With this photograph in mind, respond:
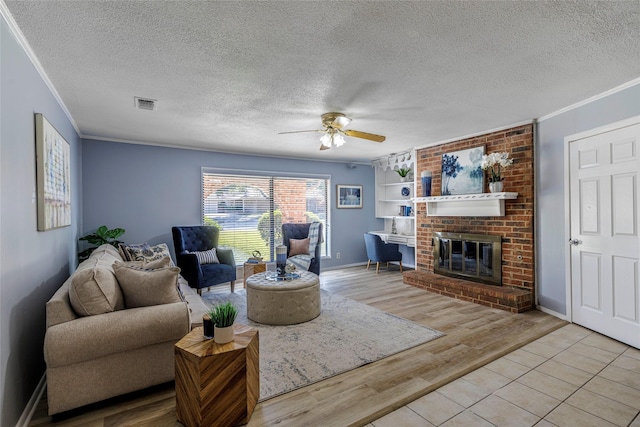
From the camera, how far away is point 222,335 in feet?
6.09

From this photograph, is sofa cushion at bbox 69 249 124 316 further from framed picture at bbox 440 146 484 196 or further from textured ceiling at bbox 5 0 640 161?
framed picture at bbox 440 146 484 196

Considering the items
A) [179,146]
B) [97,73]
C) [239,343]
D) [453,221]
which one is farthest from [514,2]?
[179,146]

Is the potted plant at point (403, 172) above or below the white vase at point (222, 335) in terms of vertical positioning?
above

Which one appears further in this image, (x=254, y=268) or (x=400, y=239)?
(x=400, y=239)

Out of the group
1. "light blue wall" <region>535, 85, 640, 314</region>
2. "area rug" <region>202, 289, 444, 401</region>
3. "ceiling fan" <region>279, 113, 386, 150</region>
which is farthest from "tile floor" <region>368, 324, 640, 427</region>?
"ceiling fan" <region>279, 113, 386, 150</region>

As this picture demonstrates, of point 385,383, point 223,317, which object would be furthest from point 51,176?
point 385,383

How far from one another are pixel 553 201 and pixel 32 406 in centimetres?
503

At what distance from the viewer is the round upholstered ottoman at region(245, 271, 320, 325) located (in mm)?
3348

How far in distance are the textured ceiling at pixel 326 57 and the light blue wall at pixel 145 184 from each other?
3.29 feet

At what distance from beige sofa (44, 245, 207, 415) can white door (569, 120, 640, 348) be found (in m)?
3.80

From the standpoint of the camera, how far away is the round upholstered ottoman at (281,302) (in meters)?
3.35

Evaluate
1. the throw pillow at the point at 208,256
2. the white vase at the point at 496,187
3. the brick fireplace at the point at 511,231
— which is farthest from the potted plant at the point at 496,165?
the throw pillow at the point at 208,256

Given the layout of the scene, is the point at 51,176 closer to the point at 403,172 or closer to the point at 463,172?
the point at 463,172

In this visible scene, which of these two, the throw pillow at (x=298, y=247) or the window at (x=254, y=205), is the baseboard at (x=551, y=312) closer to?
the throw pillow at (x=298, y=247)
